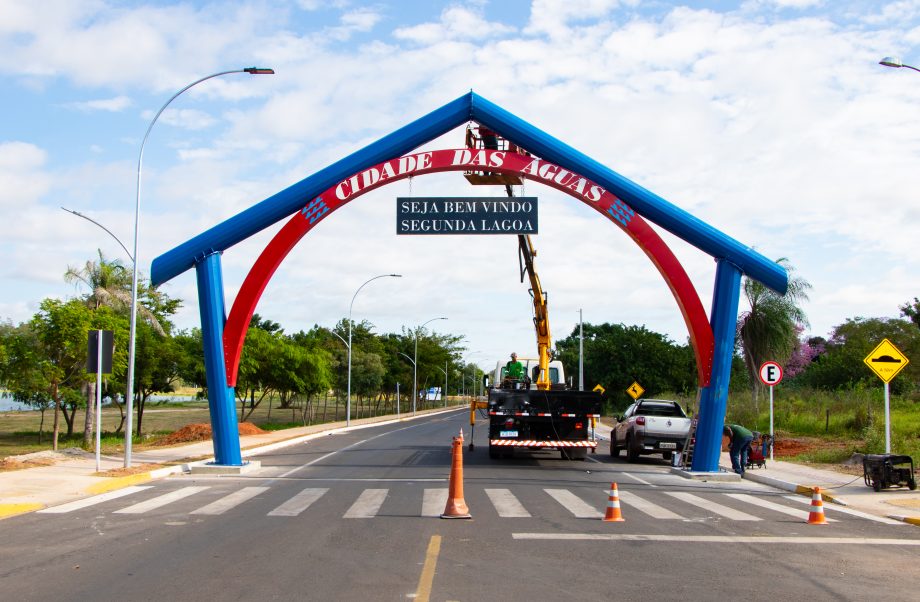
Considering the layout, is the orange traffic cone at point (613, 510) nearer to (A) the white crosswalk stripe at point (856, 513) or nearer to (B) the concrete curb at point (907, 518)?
(A) the white crosswalk stripe at point (856, 513)

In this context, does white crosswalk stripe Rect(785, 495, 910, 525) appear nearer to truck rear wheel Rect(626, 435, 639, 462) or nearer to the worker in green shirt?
the worker in green shirt

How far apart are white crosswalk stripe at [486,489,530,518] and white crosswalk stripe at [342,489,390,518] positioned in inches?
71.6

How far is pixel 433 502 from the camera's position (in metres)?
13.8

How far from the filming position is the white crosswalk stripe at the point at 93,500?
41.5 ft

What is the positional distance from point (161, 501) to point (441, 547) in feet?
21.0

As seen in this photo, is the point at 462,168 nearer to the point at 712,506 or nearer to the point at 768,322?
the point at 712,506

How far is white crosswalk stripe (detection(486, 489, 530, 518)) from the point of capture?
12367 millimetres

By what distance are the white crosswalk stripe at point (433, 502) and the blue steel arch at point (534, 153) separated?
20.8 ft

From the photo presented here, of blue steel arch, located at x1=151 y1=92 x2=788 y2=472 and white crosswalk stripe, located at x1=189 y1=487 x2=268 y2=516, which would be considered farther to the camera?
blue steel arch, located at x1=151 y1=92 x2=788 y2=472

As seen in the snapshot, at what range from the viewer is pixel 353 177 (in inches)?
809

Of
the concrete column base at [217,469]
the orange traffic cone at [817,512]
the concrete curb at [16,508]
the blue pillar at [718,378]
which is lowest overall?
the concrete column base at [217,469]

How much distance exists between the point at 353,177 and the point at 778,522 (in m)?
12.6

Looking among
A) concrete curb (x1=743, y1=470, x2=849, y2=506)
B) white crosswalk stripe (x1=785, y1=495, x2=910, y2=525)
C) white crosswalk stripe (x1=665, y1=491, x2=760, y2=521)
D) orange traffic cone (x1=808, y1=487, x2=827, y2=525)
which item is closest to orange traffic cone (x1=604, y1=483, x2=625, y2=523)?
white crosswalk stripe (x1=665, y1=491, x2=760, y2=521)

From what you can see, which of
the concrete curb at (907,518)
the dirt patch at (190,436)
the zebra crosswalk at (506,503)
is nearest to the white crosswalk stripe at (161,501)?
the zebra crosswalk at (506,503)
